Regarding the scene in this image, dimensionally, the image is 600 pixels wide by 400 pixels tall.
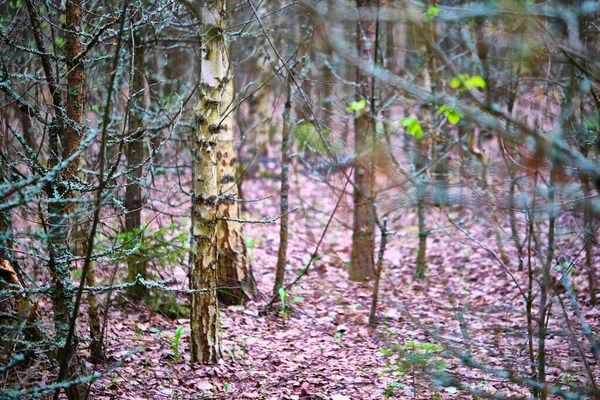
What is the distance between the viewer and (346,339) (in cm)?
577

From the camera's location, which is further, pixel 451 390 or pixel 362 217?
pixel 362 217

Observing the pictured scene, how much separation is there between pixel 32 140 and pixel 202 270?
8.08 ft

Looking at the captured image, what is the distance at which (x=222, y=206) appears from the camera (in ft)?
20.8

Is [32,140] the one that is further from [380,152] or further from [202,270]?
[380,152]

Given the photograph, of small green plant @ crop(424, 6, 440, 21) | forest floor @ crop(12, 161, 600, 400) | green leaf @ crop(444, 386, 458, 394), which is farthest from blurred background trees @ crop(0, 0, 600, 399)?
green leaf @ crop(444, 386, 458, 394)

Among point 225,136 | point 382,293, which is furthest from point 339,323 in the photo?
point 225,136

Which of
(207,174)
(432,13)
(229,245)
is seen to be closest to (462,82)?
(432,13)

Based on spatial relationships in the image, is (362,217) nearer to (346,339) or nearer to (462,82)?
(346,339)

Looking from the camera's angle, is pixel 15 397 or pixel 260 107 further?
pixel 260 107

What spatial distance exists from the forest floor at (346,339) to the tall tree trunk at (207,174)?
1.64ft

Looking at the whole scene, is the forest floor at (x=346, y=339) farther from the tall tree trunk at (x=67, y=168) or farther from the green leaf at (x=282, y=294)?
the tall tree trunk at (x=67, y=168)

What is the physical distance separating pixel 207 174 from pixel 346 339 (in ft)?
7.90

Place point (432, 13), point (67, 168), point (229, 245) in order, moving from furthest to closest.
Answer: point (229, 245)
point (67, 168)
point (432, 13)

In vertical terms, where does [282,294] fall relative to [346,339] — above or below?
above
